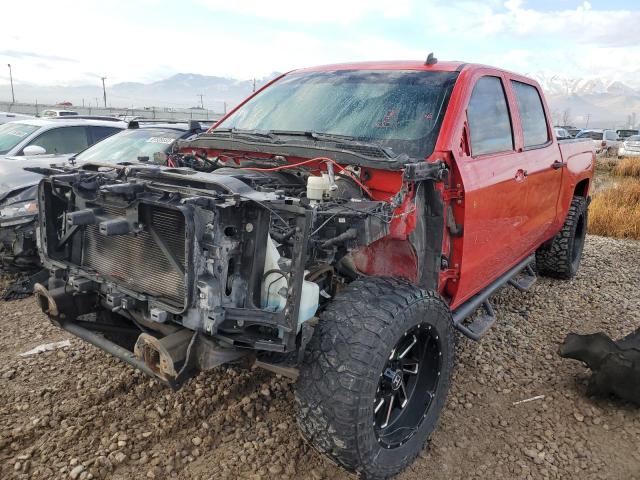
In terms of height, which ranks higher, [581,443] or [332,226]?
[332,226]

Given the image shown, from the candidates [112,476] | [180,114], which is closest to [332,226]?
[112,476]

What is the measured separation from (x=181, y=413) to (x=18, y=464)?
843 mm

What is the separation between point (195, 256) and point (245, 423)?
1.34 meters

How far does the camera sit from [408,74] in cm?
362

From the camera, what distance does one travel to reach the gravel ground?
2.74 m

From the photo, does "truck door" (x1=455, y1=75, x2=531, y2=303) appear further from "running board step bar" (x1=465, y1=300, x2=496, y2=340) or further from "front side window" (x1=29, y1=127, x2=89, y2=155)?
"front side window" (x1=29, y1=127, x2=89, y2=155)

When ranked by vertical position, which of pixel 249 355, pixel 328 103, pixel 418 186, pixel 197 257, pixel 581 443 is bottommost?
pixel 581 443

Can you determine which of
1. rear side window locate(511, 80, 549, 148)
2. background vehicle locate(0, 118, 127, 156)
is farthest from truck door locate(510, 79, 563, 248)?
background vehicle locate(0, 118, 127, 156)

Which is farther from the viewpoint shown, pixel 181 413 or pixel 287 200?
pixel 181 413

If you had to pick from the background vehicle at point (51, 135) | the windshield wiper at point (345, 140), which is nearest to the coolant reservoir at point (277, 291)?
the windshield wiper at point (345, 140)

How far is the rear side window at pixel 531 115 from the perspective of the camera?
4.30 meters

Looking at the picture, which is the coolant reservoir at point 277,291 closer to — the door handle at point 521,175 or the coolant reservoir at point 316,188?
the coolant reservoir at point 316,188

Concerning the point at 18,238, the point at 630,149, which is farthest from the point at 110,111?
the point at 18,238

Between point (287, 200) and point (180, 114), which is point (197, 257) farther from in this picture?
point (180, 114)
